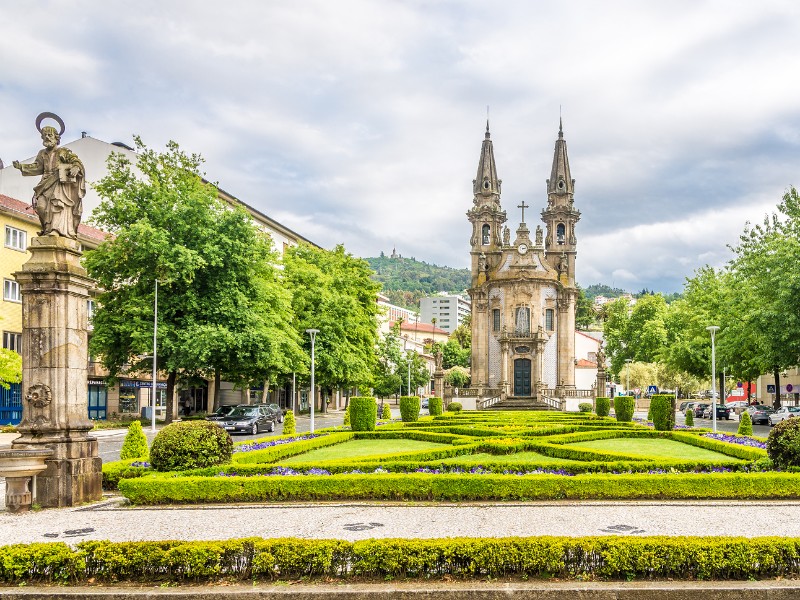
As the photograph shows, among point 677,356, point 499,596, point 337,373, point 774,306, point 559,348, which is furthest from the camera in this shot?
point 559,348

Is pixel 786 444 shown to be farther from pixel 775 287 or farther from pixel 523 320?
pixel 523 320

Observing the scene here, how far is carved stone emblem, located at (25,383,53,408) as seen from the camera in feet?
49.1

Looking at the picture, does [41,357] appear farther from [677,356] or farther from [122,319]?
[677,356]

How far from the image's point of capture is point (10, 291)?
142ft

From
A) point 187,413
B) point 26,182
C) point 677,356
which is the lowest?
point 187,413

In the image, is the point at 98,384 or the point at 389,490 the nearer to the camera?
the point at 389,490

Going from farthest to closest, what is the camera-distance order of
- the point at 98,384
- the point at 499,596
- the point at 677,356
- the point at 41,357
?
the point at 677,356, the point at 98,384, the point at 41,357, the point at 499,596

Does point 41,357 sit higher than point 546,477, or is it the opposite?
point 41,357

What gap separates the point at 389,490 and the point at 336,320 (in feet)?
131

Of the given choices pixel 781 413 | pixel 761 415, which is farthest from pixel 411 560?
pixel 761 415

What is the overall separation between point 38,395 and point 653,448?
19.7m

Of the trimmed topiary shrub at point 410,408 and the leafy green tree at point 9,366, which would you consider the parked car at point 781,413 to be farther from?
the leafy green tree at point 9,366

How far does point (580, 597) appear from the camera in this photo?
861 cm

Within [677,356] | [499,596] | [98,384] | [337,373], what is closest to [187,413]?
[98,384]
